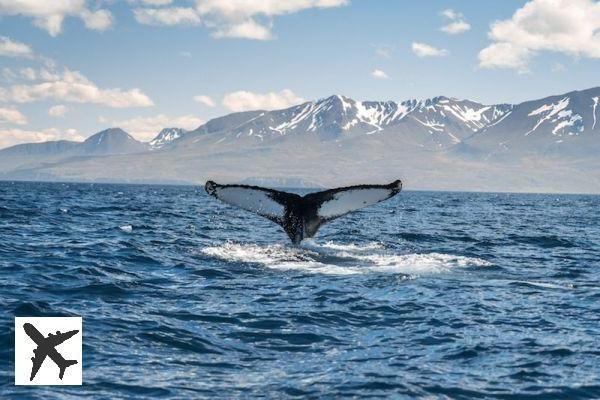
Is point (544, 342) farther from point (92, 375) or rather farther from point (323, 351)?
point (92, 375)

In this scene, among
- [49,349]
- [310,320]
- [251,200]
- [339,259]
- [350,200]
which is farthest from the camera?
[339,259]

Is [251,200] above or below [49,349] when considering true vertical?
above

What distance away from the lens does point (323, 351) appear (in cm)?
917

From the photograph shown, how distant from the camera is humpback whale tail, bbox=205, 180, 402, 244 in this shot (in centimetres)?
1365

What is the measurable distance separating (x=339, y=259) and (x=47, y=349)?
30.9 ft

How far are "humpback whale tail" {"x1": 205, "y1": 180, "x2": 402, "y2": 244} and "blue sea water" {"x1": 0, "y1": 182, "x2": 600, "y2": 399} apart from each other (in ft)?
3.57

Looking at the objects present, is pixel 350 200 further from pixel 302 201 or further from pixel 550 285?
pixel 550 285

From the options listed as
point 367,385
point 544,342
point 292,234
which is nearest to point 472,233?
point 292,234

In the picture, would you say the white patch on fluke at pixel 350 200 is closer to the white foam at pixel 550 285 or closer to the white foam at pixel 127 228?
the white foam at pixel 550 285

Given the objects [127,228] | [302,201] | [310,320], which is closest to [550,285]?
[302,201]

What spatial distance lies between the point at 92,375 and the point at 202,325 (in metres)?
2.60

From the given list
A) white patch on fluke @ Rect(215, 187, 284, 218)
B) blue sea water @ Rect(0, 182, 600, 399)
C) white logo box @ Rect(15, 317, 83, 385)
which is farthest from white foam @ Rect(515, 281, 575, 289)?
white logo box @ Rect(15, 317, 83, 385)

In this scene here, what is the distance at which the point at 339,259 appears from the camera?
1702 centimetres

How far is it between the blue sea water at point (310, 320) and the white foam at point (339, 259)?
2.8 inches
